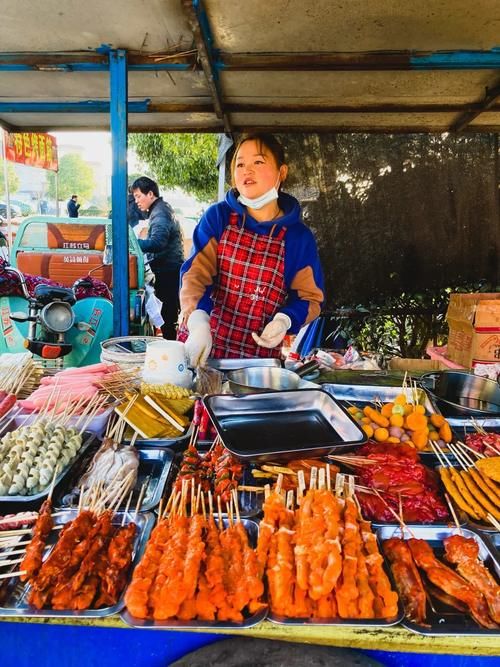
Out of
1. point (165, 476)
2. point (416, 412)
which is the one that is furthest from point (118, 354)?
point (416, 412)

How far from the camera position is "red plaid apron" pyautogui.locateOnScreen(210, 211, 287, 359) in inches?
139

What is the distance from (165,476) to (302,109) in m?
4.87

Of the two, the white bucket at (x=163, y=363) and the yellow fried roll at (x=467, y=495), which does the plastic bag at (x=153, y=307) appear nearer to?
the white bucket at (x=163, y=363)

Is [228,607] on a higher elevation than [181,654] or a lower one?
higher

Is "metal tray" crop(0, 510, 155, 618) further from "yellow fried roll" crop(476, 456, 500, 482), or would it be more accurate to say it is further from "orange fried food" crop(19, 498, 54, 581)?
"yellow fried roll" crop(476, 456, 500, 482)

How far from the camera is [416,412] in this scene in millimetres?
2430

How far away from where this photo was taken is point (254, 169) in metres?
3.28

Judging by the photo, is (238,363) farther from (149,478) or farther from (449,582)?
(449,582)

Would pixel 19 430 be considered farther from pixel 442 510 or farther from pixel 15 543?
pixel 442 510

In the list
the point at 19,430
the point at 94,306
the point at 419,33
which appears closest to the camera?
the point at 19,430

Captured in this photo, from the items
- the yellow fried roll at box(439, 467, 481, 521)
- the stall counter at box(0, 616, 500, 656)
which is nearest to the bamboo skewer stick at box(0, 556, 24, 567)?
the stall counter at box(0, 616, 500, 656)

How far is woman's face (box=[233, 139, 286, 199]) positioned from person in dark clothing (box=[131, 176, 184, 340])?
4372 mm

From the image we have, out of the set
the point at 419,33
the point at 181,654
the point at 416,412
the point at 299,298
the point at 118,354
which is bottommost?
the point at 181,654

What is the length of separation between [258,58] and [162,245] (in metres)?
4.04
